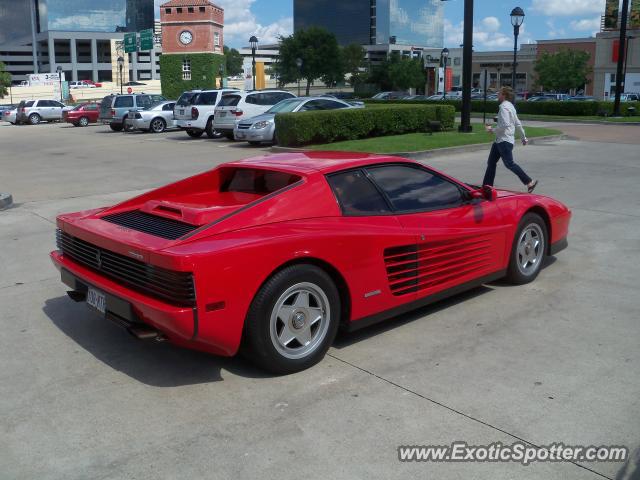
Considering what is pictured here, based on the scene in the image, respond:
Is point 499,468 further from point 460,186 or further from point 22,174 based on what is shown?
point 22,174

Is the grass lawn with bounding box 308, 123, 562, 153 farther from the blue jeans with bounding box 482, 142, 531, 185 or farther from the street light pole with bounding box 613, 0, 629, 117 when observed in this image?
the street light pole with bounding box 613, 0, 629, 117

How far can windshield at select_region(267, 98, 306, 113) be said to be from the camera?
2125 cm

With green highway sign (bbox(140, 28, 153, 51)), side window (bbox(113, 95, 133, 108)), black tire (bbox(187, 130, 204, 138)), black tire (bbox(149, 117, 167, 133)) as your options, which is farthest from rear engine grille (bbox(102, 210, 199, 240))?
green highway sign (bbox(140, 28, 153, 51))

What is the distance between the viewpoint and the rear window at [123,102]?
104 feet

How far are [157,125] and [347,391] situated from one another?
27.3 meters

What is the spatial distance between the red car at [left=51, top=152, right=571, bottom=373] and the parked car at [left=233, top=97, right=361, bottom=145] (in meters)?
15.5

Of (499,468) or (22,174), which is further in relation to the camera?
(22,174)

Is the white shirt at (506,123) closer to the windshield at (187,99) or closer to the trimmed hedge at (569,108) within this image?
the windshield at (187,99)

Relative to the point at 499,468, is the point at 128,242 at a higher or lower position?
higher

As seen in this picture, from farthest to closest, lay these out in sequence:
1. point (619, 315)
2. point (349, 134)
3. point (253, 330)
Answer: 1. point (349, 134)
2. point (619, 315)
3. point (253, 330)

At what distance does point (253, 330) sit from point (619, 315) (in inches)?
124

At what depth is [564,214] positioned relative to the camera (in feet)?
21.9

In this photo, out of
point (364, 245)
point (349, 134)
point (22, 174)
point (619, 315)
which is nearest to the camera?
point (364, 245)

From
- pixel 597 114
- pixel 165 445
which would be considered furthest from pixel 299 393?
pixel 597 114
